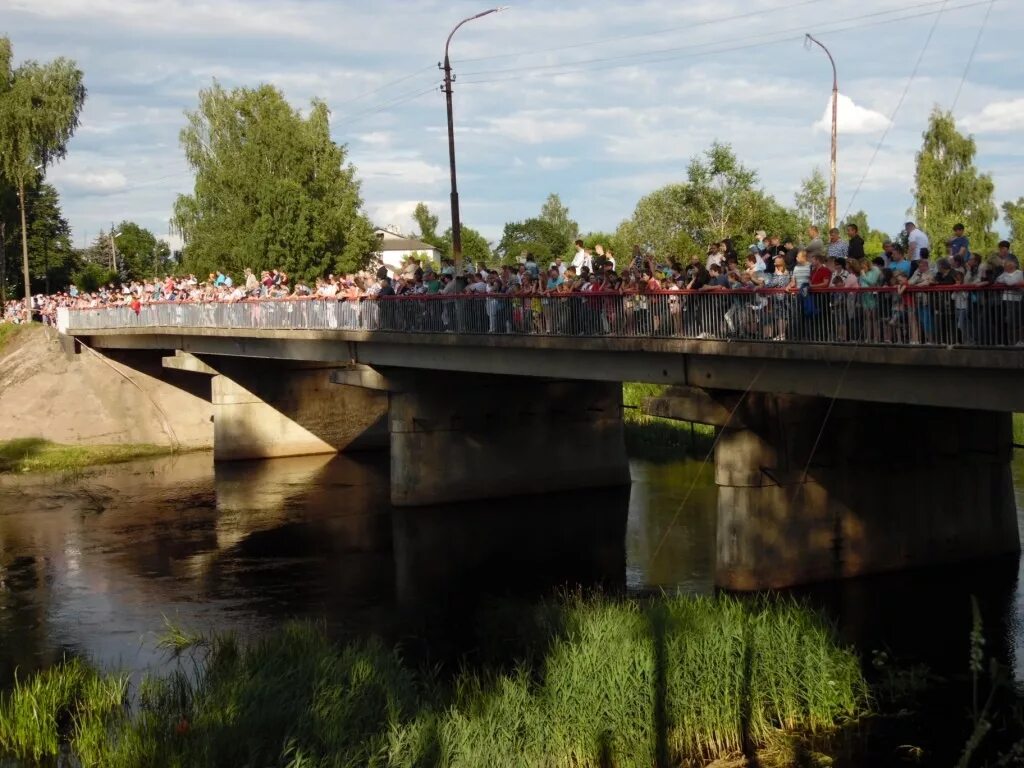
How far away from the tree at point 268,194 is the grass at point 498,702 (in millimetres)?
53187

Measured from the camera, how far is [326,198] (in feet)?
234

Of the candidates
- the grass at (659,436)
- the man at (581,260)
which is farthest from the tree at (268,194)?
the man at (581,260)

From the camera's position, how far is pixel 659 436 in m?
44.1

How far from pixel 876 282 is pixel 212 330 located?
28.3 metres

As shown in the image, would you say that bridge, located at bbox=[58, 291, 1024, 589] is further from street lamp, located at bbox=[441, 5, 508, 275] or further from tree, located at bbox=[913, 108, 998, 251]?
tree, located at bbox=[913, 108, 998, 251]

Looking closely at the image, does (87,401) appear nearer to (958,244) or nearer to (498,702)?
(958,244)

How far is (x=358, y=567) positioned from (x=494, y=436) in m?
7.99

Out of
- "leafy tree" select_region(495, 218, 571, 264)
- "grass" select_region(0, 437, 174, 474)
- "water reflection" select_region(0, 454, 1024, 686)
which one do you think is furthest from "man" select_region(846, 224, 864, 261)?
"leafy tree" select_region(495, 218, 571, 264)

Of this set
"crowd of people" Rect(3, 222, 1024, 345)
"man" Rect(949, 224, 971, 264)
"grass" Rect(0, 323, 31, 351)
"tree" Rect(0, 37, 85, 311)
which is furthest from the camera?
"tree" Rect(0, 37, 85, 311)

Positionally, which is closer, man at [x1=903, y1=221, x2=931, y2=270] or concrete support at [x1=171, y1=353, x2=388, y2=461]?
man at [x1=903, y1=221, x2=931, y2=270]

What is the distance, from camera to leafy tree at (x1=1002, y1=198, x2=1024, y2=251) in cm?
8249

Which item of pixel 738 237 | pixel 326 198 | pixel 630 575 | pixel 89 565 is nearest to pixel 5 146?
pixel 326 198

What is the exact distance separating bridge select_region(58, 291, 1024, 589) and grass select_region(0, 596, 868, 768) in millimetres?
4153

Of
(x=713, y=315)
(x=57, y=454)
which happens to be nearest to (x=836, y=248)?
(x=713, y=315)
